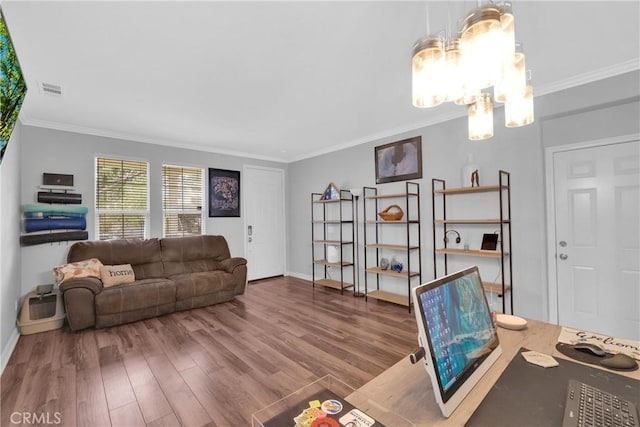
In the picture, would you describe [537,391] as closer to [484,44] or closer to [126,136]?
[484,44]

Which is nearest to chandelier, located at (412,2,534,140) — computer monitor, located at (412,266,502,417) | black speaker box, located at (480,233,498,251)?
computer monitor, located at (412,266,502,417)

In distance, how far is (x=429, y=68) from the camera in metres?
1.01

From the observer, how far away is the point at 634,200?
252 cm

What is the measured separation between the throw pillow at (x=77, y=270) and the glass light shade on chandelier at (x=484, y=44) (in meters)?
4.23

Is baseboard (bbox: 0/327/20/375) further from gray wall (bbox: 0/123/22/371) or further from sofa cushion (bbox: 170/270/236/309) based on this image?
sofa cushion (bbox: 170/270/236/309)

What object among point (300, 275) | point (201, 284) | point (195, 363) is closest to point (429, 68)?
point (195, 363)

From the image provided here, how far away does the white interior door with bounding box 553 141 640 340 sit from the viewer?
2.54 m

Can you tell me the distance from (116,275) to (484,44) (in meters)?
4.24

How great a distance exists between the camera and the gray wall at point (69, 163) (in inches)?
134

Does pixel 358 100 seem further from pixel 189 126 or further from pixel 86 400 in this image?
pixel 86 400

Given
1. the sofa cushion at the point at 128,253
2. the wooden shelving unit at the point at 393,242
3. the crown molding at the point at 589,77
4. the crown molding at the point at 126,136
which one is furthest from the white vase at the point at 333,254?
the crown molding at the point at 589,77

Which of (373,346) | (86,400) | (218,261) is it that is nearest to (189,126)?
(218,261)

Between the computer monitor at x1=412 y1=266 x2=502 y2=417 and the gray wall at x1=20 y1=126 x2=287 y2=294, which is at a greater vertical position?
the gray wall at x1=20 y1=126 x2=287 y2=294

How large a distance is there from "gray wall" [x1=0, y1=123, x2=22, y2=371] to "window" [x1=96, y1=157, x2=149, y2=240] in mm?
852
